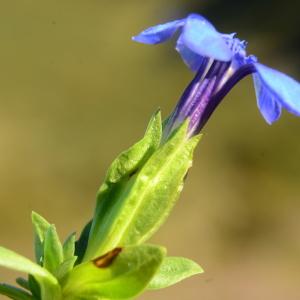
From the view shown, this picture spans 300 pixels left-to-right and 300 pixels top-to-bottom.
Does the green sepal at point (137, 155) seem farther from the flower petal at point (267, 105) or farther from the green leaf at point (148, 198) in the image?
the flower petal at point (267, 105)

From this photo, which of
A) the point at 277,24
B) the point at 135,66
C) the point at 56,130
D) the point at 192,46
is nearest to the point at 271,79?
the point at 192,46

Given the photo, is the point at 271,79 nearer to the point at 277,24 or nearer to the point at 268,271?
the point at 268,271

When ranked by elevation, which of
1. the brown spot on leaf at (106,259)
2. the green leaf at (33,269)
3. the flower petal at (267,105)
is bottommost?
the green leaf at (33,269)

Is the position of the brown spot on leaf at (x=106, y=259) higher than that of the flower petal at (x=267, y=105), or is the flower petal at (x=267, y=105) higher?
the flower petal at (x=267, y=105)

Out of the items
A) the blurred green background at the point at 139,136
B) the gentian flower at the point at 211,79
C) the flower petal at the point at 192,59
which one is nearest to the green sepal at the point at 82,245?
the gentian flower at the point at 211,79

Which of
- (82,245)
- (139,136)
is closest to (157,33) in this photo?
(82,245)

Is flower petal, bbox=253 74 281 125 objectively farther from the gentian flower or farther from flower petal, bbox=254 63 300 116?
flower petal, bbox=254 63 300 116

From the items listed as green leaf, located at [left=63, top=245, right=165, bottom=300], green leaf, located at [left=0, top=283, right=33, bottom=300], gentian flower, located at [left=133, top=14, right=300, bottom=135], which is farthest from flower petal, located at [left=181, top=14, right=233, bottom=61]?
green leaf, located at [left=0, top=283, right=33, bottom=300]
